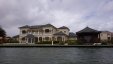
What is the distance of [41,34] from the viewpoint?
286 ft

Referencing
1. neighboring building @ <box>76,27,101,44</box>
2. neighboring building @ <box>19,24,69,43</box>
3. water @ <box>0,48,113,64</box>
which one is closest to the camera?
water @ <box>0,48,113,64</box>

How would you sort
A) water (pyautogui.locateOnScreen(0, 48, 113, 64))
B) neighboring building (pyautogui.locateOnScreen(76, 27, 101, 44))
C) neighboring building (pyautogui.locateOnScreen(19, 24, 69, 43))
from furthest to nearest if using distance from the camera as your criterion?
neighboring building (pyautogui.locateOnScreen(19, 24, 69, 43))
neighboring building (pyautogui.locateOnScreen(76, 27, 101, 44))
water (pyautogui.locateOnScreen(0, 48, 113, 64))

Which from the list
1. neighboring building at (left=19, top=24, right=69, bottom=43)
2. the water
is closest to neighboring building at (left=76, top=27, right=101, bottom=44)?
neighboring building at (left=19, top=24, right=69, bottom=43)

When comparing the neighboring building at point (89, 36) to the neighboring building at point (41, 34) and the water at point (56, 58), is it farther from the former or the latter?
the water at point (56, 58)

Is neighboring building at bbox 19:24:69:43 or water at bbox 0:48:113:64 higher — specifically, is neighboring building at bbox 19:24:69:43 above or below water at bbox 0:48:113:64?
above

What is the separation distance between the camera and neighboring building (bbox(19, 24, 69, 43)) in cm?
8588

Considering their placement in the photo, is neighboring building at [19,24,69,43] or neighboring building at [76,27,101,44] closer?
neighboring building at [76,27,101,44]

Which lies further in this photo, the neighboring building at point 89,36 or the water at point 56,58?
the neighboring building at point 89,36

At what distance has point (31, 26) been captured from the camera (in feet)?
299

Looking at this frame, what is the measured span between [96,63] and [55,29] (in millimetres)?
69413

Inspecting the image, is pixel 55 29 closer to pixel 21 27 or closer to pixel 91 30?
pixel 21 27

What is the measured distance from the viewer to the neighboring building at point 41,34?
282 ft

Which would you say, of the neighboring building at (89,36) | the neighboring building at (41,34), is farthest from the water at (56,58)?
the neighboring building at (41,34)

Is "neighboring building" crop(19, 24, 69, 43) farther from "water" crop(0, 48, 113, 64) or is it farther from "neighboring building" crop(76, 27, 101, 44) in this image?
"water" crop(0, 48, 113, 64)
